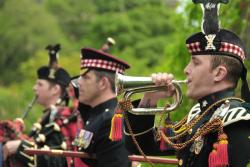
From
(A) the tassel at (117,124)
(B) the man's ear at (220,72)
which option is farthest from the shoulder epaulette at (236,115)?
(A) the tassel at (117,124)

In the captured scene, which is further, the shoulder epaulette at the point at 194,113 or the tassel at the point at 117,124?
the tassel at the point at 117,124

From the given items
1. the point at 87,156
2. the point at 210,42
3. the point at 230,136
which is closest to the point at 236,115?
the point at 230,136

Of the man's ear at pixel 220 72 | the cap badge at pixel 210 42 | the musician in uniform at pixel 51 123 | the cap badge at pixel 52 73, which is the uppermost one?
the cap badge at pixel 210 42

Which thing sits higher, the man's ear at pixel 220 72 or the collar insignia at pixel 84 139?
the man's ear at pixel 220 72

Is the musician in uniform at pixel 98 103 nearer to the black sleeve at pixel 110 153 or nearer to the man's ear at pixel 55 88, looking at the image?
the black sleeve at pixel 110 153

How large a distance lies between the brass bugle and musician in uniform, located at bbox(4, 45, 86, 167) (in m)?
2.77

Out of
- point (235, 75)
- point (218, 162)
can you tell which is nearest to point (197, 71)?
point (235, 75)

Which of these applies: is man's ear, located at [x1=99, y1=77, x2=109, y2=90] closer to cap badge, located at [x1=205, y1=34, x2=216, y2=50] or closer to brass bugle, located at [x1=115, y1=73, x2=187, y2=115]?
brass bugle, located at [x1=115, y1=73, x2=187, y2=115]

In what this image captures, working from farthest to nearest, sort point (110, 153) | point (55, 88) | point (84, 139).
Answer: point (55, 88) < point (84, 139) < point (110, 153)

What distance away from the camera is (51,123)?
8383mm

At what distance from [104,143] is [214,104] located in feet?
6.41

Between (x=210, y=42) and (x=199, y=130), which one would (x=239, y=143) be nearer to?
(x=199, y=130)

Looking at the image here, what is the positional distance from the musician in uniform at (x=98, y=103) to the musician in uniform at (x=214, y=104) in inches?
62.4

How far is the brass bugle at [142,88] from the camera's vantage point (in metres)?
4.52
